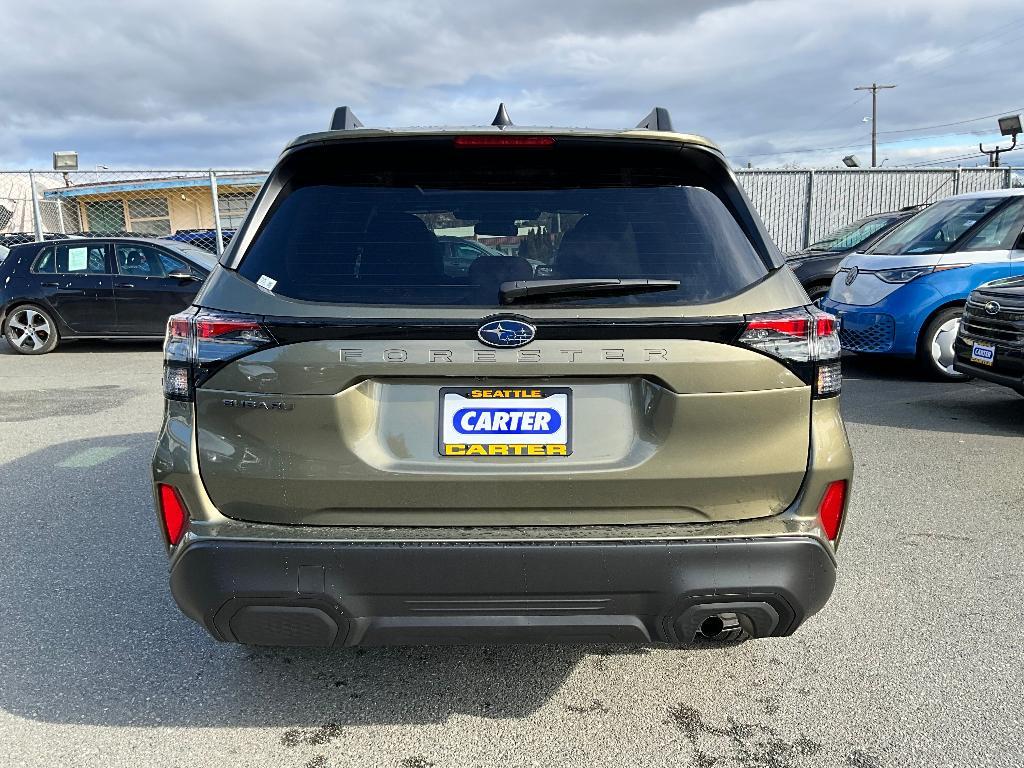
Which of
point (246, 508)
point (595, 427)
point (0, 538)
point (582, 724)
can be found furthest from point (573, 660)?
point (0, 538)

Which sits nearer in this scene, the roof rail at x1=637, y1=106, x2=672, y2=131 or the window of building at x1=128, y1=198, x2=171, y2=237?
the roof rail at x1=637, y1=106, x2=672, y2=131

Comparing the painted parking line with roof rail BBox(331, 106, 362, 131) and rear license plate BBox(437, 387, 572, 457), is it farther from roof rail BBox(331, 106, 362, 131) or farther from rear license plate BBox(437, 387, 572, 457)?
rear license plate BBox(437, 387, 572, 457)

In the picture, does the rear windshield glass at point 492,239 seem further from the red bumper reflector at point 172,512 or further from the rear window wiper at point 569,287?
the red bumper reflector at point 172,512

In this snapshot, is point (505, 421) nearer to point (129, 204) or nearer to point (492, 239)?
point (492, 239)

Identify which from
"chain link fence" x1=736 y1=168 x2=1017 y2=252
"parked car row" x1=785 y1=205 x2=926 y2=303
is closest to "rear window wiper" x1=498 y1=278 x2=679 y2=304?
"parked car row" x1=785 y1=205 x2=926 y2=303

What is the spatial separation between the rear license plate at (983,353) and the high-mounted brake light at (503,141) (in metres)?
5.36

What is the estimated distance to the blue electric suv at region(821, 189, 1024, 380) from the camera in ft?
26.7

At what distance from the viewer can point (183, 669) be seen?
118 inches

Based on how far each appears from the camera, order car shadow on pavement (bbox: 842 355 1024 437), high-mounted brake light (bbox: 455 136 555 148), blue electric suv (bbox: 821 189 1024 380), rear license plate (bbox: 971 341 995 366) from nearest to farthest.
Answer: high-mounted brake light (bbox: 455 136 555 148)
rear license plate (bbox: 971 341 995 366)
car shadow on pavement (bbox: 842 355 1024 437)
blue electric suv (bbox: 821 189 1024 380)

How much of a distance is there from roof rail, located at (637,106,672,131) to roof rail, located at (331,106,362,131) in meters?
1.00

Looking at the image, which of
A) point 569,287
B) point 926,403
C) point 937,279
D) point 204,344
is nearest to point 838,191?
point 937,279

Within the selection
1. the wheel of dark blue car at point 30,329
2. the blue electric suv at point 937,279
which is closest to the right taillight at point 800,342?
the blue electric suv at point 937,279

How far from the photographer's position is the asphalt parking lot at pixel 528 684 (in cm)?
252

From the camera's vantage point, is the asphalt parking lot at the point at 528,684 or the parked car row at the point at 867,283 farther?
the parked car row at the point at 867,283
